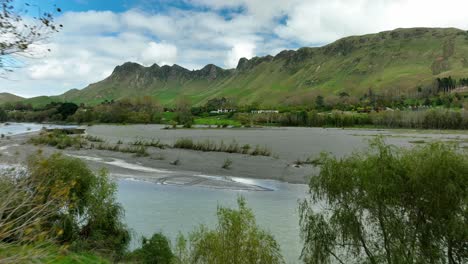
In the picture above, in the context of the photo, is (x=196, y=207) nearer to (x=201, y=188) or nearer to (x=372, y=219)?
(x=201, y=188)

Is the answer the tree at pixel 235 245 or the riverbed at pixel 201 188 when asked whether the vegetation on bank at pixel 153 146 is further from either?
the tree at pixel 235 245

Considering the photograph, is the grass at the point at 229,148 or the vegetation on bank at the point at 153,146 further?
the vegetation on bank at the point at 153,146

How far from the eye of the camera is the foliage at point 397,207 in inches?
548

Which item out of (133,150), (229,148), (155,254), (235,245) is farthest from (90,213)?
(133,150)

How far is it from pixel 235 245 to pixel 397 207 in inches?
297

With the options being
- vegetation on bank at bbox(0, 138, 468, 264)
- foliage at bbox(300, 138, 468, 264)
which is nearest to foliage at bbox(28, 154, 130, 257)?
vegetation on bank at bbox(0, 138, 468, 264)

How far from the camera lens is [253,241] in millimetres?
15445

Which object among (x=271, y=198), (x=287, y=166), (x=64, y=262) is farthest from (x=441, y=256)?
(x=287, y=166)

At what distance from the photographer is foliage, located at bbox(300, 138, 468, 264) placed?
13.9 metres

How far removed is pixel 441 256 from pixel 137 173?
41.8 m

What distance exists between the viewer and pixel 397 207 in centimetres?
1539

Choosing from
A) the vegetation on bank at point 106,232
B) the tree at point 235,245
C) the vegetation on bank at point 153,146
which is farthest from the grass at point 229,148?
the tree at point 235,245

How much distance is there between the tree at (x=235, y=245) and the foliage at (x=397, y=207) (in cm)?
317

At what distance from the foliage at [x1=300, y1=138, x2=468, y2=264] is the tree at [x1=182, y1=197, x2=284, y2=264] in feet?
10.4
